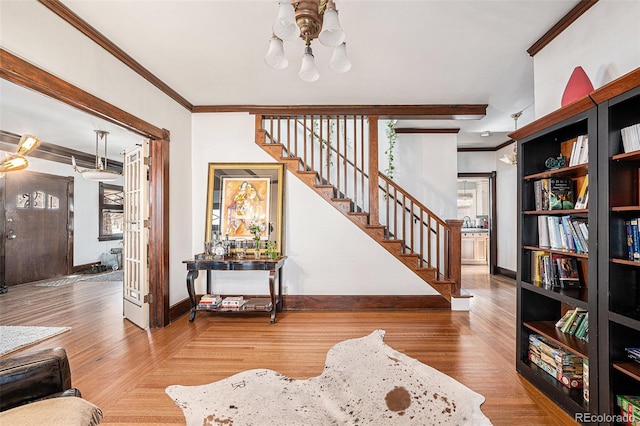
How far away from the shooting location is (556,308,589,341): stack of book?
6.96 feet

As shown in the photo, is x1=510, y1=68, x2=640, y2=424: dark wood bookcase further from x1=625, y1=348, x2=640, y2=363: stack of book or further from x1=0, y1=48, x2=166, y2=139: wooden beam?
x1=0, y1=48, x2=166, y2=139: wooden beam

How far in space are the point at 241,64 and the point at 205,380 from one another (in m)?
2.92

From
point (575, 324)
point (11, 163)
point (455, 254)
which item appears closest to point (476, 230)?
point (455, 254)

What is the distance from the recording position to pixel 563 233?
7.10 feet

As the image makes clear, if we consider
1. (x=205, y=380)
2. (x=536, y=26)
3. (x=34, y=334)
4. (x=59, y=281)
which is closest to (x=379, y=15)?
(x=536, y=26)

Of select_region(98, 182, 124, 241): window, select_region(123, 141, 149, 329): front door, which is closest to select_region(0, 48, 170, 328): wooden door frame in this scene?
select_region(123, 141, 149, 329): front door

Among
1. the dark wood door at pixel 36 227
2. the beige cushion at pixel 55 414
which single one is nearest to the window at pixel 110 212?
the dark wood door at pixel 36 227

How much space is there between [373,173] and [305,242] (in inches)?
54.3

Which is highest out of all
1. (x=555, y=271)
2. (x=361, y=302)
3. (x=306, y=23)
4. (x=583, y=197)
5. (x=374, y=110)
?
(x=374, y=110)

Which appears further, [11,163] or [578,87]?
[11,163]

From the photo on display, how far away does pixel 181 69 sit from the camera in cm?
321

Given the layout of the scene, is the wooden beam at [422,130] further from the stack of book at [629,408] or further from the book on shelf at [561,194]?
the stack of book at [629,408]

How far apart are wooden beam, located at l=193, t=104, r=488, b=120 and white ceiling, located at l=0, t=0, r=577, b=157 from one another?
96 millimetres

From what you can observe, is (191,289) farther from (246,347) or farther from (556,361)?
(556,361)
